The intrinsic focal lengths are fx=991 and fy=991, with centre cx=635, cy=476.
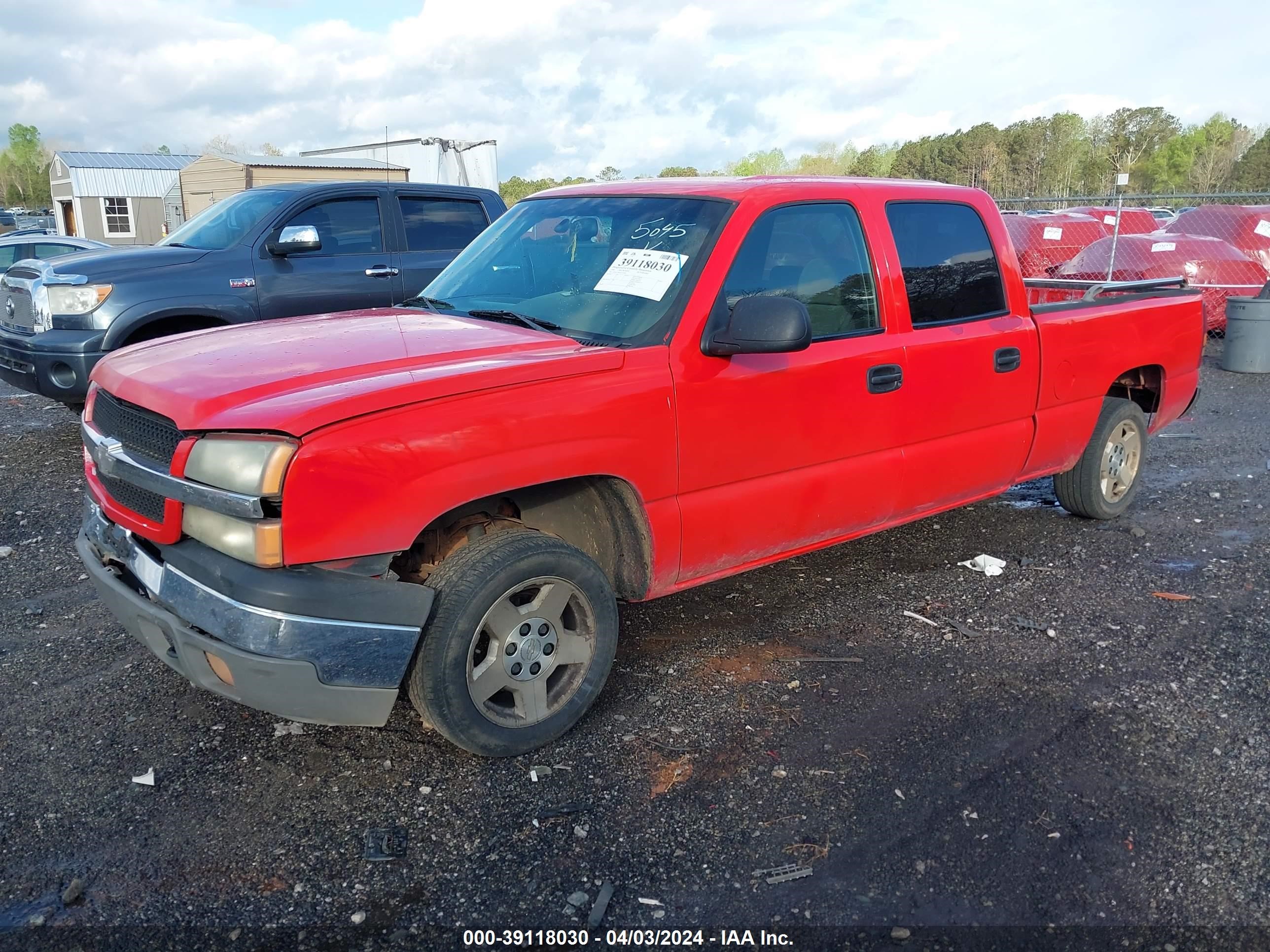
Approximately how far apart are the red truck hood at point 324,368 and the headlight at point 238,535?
0.26 m

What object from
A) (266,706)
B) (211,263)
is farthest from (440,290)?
(211,263)

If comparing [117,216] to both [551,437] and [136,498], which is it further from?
[551,437]

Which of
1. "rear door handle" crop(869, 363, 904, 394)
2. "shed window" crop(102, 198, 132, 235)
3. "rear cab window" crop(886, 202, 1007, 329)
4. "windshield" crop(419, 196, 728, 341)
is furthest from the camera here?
"shed window" crop(102, 198, 132, 235)

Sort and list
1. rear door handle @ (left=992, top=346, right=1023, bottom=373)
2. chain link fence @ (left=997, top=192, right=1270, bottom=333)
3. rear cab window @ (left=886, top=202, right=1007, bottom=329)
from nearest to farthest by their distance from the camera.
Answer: rear cab window @ (left=886, top=202, right=1007, bottom=329)
rear door handle @ (left=992, top=346, right=1023, bottom=373)
chain link fence @ (left=997, top=192, right=1270, bottom=333)

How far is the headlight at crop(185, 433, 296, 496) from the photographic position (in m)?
2.66

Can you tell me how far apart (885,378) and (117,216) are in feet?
166

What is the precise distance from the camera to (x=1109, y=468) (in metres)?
5.71

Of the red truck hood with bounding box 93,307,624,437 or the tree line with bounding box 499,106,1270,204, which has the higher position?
the tree line with bounding box 499,106,1270,204

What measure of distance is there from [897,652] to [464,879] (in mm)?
2143

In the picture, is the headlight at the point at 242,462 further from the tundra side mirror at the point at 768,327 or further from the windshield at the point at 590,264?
the tundra side mirror at the point at 768,327

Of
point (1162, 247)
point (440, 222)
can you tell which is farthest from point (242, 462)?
point (1162, 247)

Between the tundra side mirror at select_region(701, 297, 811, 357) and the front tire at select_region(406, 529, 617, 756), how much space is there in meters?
0.91

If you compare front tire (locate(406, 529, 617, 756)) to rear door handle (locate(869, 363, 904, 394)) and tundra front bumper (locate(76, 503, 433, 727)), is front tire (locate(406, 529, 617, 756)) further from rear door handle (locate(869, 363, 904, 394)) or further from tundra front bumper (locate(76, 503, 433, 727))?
rear door handle (locate(869, 363, 904, 394))

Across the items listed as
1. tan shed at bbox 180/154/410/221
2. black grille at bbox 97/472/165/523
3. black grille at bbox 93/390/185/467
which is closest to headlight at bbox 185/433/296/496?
black grille at bbox 93/390/185/467
